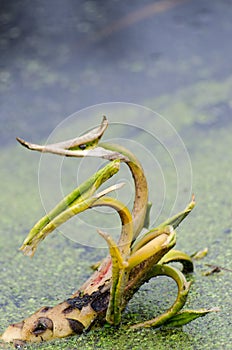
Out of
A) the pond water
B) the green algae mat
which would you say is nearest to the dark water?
the pond water

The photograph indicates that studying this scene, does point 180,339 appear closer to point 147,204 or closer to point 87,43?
point 147,204

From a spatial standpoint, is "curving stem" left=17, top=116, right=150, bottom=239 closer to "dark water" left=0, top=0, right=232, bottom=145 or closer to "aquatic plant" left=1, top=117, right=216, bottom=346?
"aquatic plant" left=1, top=117, right=216, bottom=346

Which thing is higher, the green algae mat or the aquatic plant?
the aquatic plant

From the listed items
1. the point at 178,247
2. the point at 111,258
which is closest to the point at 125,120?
the point at 178,247

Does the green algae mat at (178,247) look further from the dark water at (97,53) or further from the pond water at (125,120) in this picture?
the dark water at (97,53)

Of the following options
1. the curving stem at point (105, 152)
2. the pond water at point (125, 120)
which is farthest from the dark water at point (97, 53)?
the curving stem at point (105, 152)

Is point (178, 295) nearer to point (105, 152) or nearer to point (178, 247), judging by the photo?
point (105, 152)
